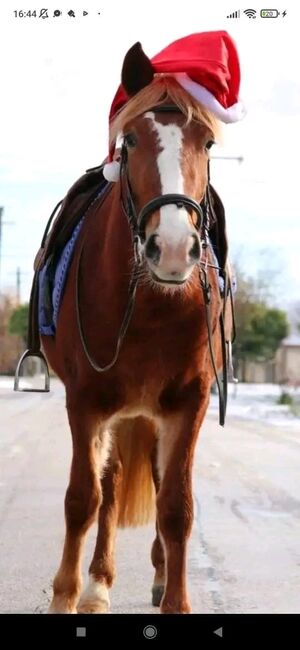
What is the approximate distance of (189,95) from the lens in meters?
3.59

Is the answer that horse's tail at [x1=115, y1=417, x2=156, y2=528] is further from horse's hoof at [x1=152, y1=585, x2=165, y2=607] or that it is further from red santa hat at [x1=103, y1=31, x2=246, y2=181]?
red santa hat at [x1=103, y1=31, x2=246, y2=181]

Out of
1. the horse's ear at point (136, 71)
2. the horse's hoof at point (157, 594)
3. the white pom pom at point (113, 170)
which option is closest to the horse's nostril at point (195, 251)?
the horse's ear at point (136, 71)

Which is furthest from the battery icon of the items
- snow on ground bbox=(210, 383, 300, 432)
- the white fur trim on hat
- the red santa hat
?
snow on ground bbox=(210, 383, 300, 432)

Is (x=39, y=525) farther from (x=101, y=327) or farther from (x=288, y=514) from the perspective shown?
(x=101, y=327)

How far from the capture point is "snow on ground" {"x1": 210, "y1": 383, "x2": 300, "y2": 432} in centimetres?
1769

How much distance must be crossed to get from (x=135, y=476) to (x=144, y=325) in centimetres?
119

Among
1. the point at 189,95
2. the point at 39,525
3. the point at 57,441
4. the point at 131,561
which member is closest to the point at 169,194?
the point at 189,95

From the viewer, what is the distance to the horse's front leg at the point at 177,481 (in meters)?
3.91

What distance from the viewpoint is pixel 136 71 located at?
11.6 ft

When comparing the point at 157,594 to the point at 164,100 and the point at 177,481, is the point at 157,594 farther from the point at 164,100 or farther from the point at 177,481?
the point at 164,100

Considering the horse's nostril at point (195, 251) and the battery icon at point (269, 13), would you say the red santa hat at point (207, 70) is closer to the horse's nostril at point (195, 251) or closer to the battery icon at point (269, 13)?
the battery icon at point (269, 13)

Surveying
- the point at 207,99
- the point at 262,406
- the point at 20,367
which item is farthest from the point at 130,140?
the point at 262,406

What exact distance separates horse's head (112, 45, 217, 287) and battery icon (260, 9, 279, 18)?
0.35 metres

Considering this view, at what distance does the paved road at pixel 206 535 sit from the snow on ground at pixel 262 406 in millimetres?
6674
